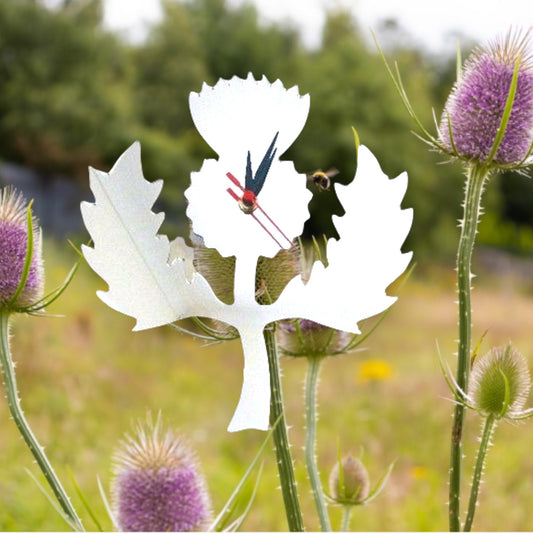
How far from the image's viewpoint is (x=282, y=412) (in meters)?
0.72

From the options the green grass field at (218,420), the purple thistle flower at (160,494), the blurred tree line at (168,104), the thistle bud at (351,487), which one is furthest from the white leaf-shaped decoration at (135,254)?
the blurred tree line at (168,104)

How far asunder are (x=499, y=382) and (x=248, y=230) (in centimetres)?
34

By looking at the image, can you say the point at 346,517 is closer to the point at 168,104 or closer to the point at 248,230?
the point at 248,230

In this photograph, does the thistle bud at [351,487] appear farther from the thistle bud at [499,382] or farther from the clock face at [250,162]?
the clock face at [250,162]

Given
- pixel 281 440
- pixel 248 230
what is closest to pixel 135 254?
pixel 248 230

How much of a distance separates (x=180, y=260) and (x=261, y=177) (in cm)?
10

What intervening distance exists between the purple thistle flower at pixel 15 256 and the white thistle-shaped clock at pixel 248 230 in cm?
15

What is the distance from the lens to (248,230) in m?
0.69

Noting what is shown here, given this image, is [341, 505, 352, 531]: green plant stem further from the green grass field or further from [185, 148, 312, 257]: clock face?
the green grass field

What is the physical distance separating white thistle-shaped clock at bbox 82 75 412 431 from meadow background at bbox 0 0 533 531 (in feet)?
0.25

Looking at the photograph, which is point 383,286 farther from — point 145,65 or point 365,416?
point 145,65

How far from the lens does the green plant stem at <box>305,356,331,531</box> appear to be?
769 millimetres

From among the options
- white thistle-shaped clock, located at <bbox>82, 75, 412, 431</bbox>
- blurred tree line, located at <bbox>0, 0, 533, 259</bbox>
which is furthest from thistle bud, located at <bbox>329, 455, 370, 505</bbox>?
blurred tree line, located at <bbox>0, 0, 533, 259</bbox>

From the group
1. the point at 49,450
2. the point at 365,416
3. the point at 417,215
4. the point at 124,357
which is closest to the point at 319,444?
the point at 365,416
